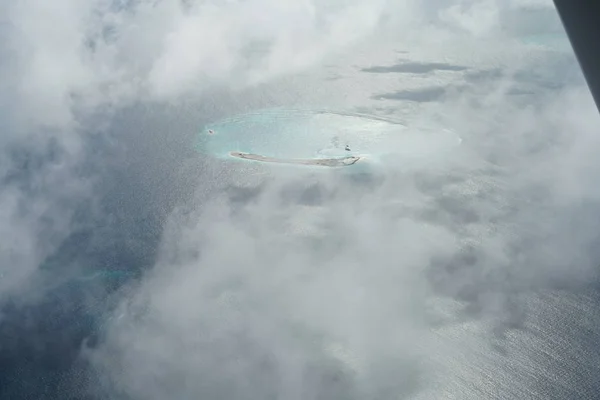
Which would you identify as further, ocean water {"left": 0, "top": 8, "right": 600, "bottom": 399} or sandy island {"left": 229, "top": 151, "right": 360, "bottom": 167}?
sandy island {"left": 229, "top": 151, "right": 360, "bottom": 167}

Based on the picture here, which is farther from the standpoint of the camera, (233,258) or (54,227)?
A: (54,227)

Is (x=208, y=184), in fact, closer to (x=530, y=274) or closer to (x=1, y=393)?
(x=1, y=393)

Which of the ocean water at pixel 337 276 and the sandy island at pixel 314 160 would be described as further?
the sandy island at pixel 314 160

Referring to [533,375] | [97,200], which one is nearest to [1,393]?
[97,200]

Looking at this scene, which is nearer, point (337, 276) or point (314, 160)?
point (337, 276)

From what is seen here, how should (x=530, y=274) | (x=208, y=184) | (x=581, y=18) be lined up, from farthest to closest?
(x=208, y=184), (x=530, y=274), (x=581, y=18)

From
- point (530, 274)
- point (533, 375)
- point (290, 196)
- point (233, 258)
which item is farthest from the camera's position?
point (290, 196)

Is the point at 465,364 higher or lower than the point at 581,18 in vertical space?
lower
